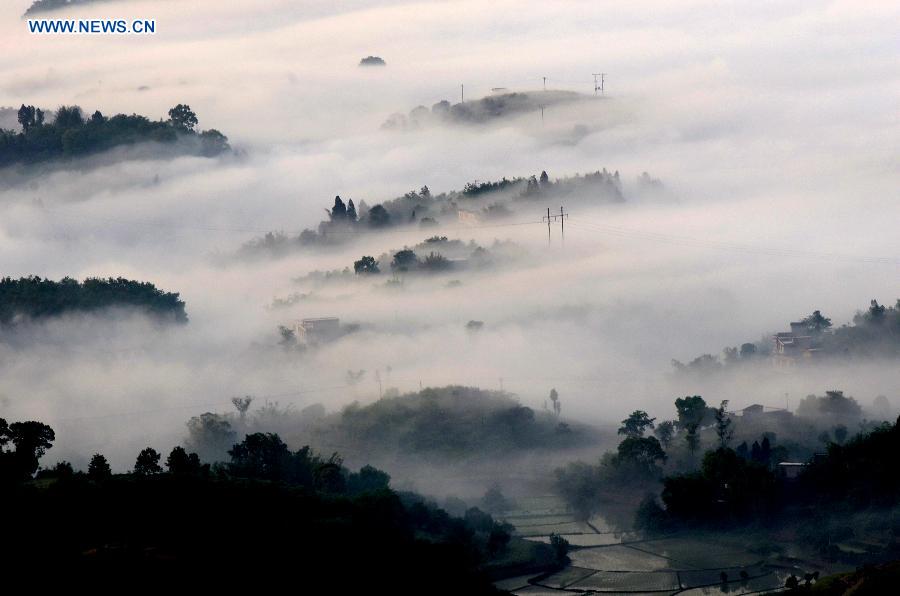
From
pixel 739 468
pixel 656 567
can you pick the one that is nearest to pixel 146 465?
pixel 656 567

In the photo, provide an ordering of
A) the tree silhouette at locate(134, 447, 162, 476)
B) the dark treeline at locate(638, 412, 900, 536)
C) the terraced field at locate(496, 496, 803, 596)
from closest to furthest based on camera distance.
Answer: the terraced field at locate(496, 496, 803, 596) → the tree silhouette at locate(134, 447, 162, 476) → the dark treeline at locate(638, 412, 900, 536)

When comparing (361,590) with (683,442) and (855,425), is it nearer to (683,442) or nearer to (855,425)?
(683,442)

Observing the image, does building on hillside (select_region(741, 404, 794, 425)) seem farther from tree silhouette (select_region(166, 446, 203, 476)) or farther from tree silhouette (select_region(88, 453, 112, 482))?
tree silhouette (select_region(88, 453, 112, 482))

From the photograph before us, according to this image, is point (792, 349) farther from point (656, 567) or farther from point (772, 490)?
point (656, 567)

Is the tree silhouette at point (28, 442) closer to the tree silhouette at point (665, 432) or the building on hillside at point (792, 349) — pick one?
the tree silhouette at point (665, 432)


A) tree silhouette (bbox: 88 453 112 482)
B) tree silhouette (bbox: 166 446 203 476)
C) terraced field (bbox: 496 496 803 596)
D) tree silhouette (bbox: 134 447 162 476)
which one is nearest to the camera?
tree silhouette (bbox: 88 453 112 482)

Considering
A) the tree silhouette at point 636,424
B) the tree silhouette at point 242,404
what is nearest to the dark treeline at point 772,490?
the tree silhouette at point 636,424

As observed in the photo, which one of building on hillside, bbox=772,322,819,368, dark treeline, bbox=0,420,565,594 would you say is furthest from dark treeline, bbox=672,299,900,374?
dark treeline, bbox=0,420,565,594
